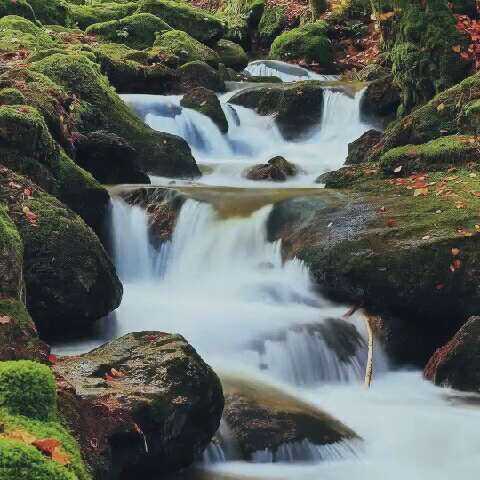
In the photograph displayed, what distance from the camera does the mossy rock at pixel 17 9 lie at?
751 inches

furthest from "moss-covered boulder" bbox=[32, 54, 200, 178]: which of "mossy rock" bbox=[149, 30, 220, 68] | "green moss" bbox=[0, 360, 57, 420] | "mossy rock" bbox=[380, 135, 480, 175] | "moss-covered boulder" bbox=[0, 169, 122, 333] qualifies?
"green moss" bbox=[0, 360, 57, 420]

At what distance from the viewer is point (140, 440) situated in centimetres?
429

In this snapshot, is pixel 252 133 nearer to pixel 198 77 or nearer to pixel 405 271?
pixel 198 77

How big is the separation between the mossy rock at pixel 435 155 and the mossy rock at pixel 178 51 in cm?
972

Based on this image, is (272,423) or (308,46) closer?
(272,423)

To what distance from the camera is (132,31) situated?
20875 mm

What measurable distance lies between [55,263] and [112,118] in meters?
6.01

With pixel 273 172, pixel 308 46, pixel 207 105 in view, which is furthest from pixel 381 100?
pixel 308 46

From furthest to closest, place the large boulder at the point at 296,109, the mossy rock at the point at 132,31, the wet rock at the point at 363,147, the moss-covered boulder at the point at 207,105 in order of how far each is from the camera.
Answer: the mossy rock at the point at 132,31 < the large boulder at the point at 296,109 < the moss-covered boulder at the point at 207,105 < the wet rock at the point at 363,147

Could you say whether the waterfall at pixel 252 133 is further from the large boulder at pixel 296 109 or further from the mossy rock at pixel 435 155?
the mossy rock at pixel 435 155

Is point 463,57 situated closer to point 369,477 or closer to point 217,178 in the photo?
point 217,178

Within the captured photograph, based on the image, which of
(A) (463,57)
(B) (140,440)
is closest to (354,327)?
(B) (140,440)

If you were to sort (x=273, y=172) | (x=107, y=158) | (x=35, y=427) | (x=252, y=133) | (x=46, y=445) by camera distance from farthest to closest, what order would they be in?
(x=252, y=133), (x=273, y=172), (x=107, y=158), (x=35, y=427), (x=46, y=445)

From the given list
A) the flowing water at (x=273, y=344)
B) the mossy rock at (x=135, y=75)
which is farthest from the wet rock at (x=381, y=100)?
the mossy rock at (x=135, y=75)
